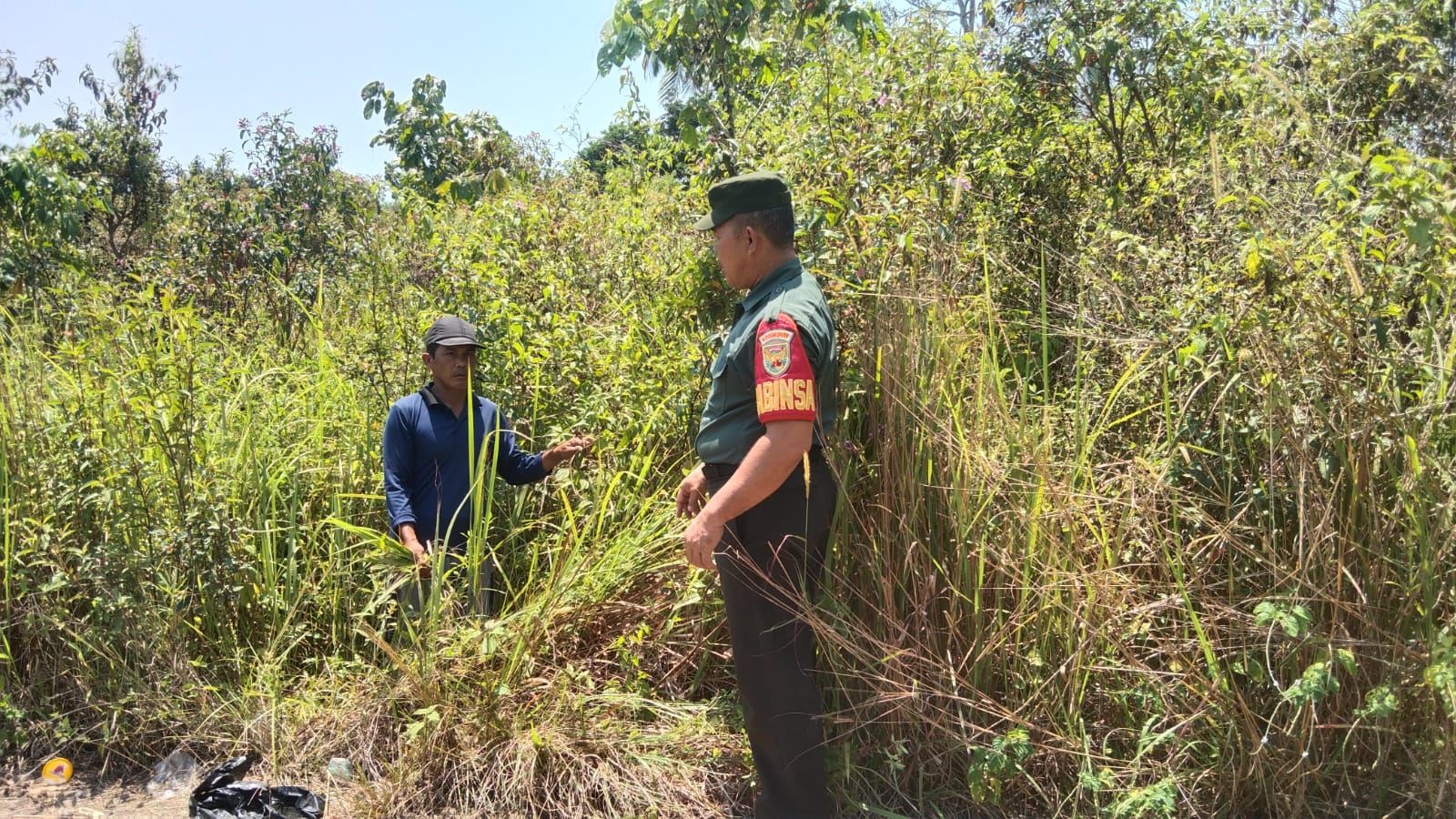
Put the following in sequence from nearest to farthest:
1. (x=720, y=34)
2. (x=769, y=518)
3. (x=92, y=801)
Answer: (x=769, y=518) < (x=92, y=801) < (x=720, y=34)

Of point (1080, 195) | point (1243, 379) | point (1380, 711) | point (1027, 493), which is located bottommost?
point (1380, 711)

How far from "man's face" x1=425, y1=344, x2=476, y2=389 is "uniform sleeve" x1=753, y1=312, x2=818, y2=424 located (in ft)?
5.17

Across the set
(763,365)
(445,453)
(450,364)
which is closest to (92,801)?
(445,453)

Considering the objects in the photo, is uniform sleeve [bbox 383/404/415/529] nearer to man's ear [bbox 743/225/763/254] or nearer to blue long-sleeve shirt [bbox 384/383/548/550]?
blue long-sleeve shirt [bbox 384/383/548/550]

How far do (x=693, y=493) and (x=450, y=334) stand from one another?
1301 millimetres

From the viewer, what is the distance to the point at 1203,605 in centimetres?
271

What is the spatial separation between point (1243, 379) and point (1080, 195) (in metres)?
2.04

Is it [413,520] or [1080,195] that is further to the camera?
[1080,195]

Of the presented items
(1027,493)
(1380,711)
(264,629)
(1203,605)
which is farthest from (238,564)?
(1380,711)

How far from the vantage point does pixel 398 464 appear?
11.8 ft

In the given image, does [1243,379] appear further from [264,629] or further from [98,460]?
[98,460]

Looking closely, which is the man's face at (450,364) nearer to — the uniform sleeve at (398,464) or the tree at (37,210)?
the uniform sleeve at (398,464)

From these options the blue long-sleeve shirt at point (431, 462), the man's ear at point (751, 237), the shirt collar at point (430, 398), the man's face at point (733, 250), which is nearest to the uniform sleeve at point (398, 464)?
the blue long-sleeve shirt at point (431, 462)

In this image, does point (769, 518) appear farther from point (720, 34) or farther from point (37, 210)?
point (37, 210)
